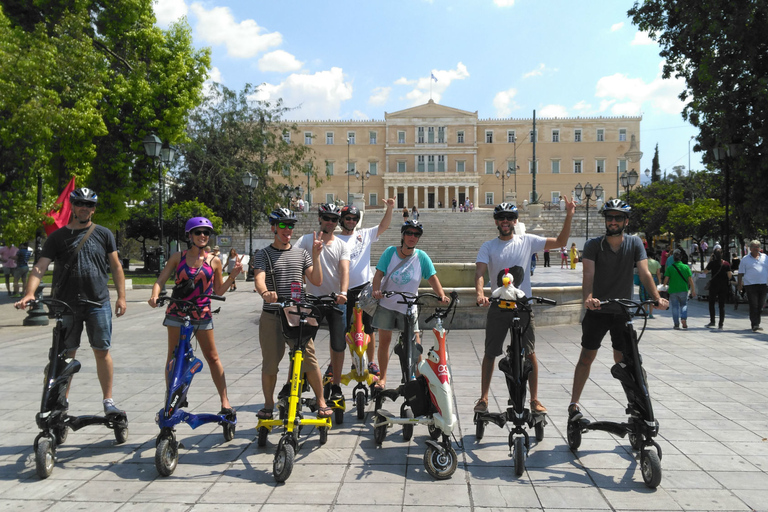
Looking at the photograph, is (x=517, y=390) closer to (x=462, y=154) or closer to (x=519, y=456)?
(x=519, y=456)

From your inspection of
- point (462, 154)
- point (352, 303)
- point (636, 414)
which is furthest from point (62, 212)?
point (462, 154)

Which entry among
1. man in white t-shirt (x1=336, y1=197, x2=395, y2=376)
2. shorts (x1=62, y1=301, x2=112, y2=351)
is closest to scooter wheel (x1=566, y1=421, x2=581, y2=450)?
man in white t-shirt (x1=336, y1=197, x2=395, y2=376)

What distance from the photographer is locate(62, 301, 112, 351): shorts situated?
15.9 ft

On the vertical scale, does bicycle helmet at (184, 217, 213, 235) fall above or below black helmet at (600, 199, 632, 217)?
below

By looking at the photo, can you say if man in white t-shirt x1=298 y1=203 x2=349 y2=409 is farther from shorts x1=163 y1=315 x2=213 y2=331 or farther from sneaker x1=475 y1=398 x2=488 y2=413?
sneaker x1=475 y1=398 x2=488 y2=413

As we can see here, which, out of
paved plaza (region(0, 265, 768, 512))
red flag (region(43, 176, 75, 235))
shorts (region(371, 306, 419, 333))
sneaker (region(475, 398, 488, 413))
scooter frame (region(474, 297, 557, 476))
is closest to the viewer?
paved plaza (region(0, 265, 768, 512))

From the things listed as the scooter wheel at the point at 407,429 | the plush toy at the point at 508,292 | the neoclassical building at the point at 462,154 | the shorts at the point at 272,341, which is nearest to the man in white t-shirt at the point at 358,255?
the scooter wheel at the point at 407,429

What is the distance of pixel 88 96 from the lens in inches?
706

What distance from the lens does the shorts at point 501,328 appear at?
4.90 meters

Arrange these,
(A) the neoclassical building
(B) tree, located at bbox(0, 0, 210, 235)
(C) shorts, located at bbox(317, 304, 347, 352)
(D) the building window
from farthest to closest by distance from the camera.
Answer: (D) the building window < (A) the neoclassical building < (B) tree, located at bbox(0, 0, 210, 235) < (C) shorts, located at bbox(317, 304, 347, 352)

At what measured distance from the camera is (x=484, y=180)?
84.8m

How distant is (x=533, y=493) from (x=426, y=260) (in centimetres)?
238

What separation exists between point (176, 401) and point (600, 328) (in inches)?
126

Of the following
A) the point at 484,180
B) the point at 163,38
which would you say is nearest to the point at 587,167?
the point at 484,180
